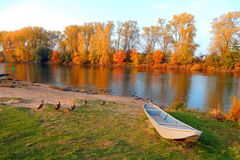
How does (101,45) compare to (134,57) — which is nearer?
(134,57)

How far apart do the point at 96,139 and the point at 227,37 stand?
52643 mm

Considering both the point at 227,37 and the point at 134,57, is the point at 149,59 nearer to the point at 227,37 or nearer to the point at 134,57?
the point at 134,57

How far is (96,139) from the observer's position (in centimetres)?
705

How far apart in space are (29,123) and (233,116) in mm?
9737

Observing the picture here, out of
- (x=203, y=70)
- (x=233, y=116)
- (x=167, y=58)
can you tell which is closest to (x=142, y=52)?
(x=167, y=58)

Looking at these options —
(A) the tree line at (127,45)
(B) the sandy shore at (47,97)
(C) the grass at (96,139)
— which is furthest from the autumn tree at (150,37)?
(C) the grass at (96,139)

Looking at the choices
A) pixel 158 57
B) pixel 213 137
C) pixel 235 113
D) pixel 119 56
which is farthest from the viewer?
pixel 119 56

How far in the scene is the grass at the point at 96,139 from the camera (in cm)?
602

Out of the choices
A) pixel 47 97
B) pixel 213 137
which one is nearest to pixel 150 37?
pixel 47 97

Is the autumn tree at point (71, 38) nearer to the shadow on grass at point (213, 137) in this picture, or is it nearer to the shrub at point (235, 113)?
the shadow on grass at point (213, 137)

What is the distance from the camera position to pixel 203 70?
173 feet

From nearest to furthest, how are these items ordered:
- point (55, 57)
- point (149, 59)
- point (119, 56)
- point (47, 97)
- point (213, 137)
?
point (213, 137) → point (47, 97) → point (149, 59) → point (119, 56) → point (55, 57)

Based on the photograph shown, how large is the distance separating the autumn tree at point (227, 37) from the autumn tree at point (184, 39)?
567 centimetres

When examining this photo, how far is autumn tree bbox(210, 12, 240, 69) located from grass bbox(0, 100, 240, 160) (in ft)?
151
